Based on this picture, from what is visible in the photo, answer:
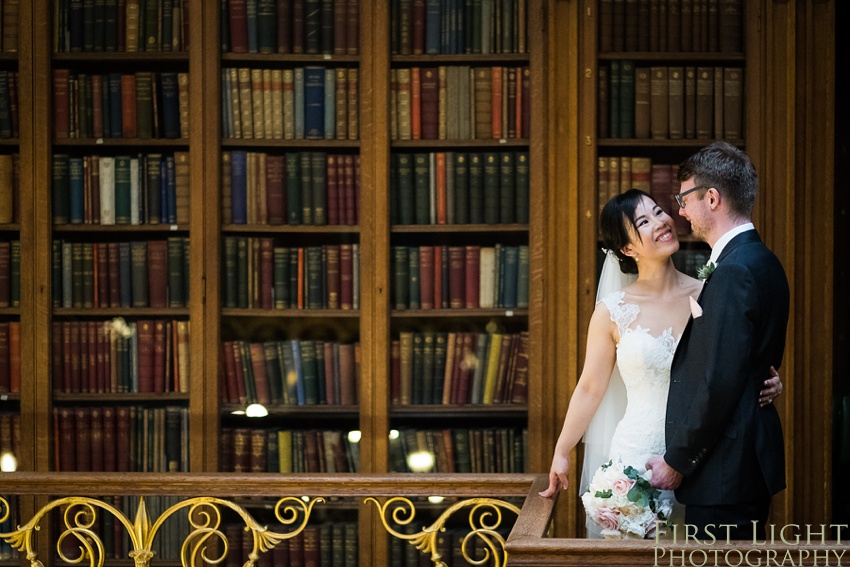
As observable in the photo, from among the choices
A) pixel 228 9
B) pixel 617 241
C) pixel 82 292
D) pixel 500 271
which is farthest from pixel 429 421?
pixel 228 9

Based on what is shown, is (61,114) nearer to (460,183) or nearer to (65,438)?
(65,438)

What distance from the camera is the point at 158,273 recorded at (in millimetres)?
4230

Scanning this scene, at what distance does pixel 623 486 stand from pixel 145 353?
2232 mm

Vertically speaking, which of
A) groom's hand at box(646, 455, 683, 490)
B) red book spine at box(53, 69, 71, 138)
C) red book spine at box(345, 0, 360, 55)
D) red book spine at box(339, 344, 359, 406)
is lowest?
groom's hand at box(646, 455, 683, 490)

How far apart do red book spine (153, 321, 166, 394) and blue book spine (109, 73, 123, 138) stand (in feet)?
2.66

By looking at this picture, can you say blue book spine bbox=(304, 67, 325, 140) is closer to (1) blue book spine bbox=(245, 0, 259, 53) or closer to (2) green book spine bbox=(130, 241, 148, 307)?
(1) blue book spine bbox=(245, 0, 259, 53)

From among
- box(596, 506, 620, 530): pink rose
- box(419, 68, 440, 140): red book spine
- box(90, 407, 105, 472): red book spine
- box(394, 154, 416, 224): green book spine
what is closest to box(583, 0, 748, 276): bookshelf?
box(419, 68, 440, 140): red book spine

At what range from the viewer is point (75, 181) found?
4238mm

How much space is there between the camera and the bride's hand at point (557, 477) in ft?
9.65

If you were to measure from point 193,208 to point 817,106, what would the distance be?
2.54 metres

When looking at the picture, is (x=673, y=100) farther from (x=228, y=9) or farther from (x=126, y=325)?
(x=126, y=325)

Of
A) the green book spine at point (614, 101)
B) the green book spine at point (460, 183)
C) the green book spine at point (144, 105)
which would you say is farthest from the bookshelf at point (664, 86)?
the green book spine at point (144, 105)

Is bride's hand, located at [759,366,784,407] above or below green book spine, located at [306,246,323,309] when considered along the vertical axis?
below

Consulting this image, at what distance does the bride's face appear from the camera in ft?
10.8
